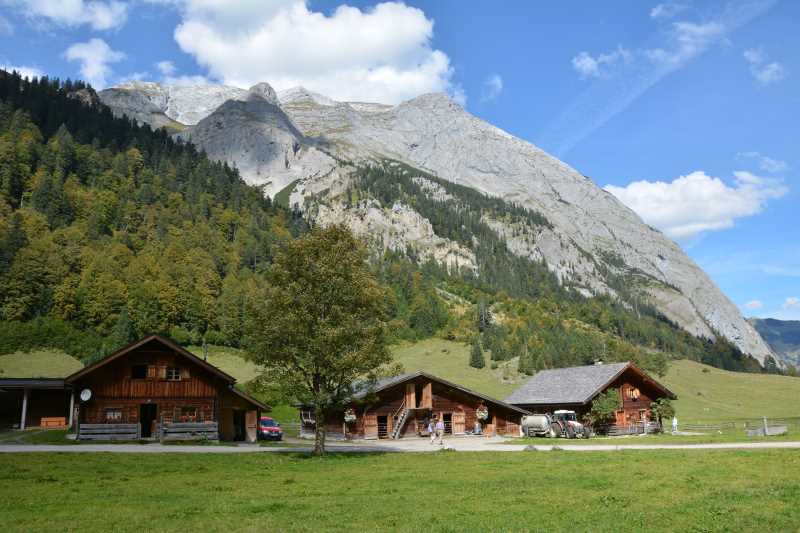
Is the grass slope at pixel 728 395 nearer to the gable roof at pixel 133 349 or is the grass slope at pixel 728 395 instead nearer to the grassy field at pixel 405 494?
the gable roof at pixel 133 349

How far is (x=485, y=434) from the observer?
2315 inches

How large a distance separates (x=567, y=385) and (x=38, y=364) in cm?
7604

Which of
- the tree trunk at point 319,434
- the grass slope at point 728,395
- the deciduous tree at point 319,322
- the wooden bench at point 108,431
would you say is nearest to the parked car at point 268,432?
the wooden bench at point 108,431

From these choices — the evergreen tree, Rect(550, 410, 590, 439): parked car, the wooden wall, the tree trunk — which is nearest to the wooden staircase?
the wooden wall

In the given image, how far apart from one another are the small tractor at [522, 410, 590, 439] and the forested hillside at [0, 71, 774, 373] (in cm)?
4313

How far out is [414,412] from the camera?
56.5 meters

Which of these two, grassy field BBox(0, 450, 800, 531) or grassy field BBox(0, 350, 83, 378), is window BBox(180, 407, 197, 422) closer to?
grassy field BBox(0, 450, 800, 531)

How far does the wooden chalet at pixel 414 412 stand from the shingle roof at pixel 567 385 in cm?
296

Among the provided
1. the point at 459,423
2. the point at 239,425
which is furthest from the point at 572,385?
the point at 239,425

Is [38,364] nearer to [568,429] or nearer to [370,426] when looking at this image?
[370,426]

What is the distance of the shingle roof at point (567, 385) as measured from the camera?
5744 centimetres

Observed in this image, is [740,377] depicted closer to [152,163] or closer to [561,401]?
[561,401]


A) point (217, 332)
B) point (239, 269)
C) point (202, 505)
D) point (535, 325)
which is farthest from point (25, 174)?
point (202, 505)

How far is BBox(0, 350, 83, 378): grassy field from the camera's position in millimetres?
84250
